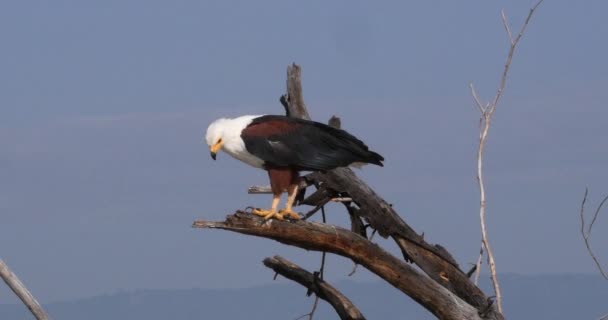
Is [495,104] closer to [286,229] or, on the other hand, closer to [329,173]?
[329,173]

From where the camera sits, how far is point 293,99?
8.98 metres

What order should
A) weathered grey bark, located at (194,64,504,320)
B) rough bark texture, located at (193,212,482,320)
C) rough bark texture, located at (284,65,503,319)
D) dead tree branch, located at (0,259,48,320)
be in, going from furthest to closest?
1. rough bark texture, located at (284,65,503,319)
2. weathered grey bark, located at (194,64,504,320)
3. rough bark texture, located at (193,212,482,320)
4. dead tree branch, located at (0,259,48,320)

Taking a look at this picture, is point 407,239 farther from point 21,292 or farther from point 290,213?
point 21,292

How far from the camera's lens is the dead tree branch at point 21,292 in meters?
6.08

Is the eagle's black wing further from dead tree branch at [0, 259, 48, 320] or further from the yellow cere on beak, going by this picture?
dead tree branch at [0, 259, 48, 320]

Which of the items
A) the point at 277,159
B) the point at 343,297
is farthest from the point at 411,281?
the point at 277,159

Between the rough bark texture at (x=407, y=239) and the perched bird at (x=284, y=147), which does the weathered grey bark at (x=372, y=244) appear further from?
the perched bird at (x=284, y=147)

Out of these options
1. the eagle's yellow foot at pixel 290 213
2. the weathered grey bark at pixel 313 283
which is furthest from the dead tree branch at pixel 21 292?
the weathered grey bark at pixel 313 283

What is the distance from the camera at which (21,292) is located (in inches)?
241

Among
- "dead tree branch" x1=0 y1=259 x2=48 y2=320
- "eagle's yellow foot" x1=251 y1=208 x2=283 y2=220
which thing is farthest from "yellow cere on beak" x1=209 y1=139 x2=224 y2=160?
"dead tree branch" x1=0 y1=259 x2=48 y2=320

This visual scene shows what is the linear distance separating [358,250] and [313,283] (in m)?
1.08

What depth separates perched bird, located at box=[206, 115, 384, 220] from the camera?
6867 mm

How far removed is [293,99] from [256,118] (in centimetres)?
190

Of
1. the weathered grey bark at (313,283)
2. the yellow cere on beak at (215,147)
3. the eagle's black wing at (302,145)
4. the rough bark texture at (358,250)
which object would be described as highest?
the eagle's black wing at (302,145)
